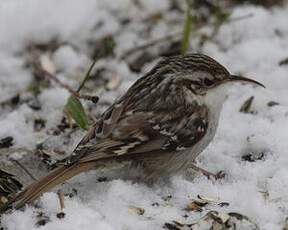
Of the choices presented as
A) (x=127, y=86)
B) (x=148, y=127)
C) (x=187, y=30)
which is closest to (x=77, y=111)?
(x=148, y=127)

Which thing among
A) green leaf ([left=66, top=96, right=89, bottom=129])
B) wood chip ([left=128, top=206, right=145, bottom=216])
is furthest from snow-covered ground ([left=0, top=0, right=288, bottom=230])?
green leaf ([left=66, top=96, right=89, bottom=129])

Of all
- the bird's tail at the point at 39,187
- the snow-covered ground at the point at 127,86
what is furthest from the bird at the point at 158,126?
the snow-covered ground at the point at 127,86

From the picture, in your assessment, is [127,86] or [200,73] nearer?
[200,73]

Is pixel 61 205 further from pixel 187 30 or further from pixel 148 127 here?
pixel 187 30

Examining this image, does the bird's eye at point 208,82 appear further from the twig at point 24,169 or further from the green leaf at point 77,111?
the twig at point 24,169

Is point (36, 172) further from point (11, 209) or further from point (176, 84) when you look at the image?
point (176, 84)

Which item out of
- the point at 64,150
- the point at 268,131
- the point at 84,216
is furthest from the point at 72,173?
the point at 268,131
